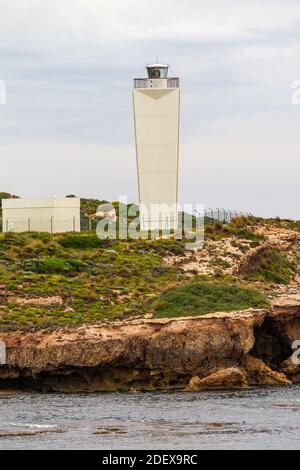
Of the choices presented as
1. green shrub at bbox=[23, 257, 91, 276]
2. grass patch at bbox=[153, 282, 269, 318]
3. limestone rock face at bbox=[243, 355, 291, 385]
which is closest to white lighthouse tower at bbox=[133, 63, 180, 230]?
green shrub at bbox=[23, 257, 91, 276]

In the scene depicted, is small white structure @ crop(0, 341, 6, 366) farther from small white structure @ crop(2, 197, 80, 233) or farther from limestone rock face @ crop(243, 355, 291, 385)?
small white structure @ crop(2, 197, 80, 233)

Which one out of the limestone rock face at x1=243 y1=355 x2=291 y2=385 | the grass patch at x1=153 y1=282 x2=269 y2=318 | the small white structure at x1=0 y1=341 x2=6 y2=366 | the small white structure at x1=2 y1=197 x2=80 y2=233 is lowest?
the limestone rock face at x1=243 y1=355 x2=291 y2=385

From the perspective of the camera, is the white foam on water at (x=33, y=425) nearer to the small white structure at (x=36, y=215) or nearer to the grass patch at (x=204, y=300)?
the grass patch at (x=204, y=300)

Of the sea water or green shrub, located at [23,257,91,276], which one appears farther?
green shrub, located at [23,257,91,276]

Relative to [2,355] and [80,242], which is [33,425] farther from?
[80,242]

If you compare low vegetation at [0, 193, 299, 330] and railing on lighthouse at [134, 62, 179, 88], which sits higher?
railing on lighthouse at [134, 62, 179, 88]

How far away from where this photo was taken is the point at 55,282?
69.6 meters

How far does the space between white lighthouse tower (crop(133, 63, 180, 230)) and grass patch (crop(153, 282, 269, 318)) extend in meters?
14.3

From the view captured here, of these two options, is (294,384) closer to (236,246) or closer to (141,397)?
(141,397)

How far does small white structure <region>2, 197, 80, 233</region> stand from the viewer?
88.1 m

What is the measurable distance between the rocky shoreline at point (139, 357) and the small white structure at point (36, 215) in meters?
27.6

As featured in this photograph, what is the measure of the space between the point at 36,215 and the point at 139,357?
1184 inches

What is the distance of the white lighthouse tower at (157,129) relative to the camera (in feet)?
265

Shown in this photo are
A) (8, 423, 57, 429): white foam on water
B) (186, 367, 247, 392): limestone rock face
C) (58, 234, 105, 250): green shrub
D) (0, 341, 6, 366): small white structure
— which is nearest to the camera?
(8, 423, 57, 429): white foam on water
